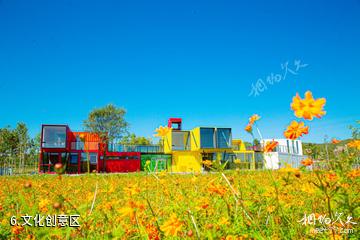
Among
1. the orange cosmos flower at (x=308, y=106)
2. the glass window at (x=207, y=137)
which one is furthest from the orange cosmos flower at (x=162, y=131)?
the glass window at (x=207, y=137)

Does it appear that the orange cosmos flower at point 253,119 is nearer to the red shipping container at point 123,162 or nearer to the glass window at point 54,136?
the glass window at point 54,136

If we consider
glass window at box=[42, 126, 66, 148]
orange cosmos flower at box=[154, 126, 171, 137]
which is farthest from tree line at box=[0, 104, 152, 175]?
orange cosmos flower at box=[154, 126, 171, 137]

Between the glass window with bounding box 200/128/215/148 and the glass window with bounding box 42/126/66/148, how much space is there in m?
12.0

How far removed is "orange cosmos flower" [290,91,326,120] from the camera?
2.89 ft

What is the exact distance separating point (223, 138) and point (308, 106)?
24676 mm

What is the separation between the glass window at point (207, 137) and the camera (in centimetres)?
2486

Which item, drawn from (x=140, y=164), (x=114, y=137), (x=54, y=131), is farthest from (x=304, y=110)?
(x=114, y=137)

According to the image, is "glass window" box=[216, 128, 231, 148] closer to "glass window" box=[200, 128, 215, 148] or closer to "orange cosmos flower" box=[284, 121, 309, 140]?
"glass window" box=[200, 128, 215, 148]

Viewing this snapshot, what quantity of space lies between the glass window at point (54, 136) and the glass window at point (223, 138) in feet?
44.7

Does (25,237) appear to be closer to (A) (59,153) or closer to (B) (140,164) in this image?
(A) (59,153)

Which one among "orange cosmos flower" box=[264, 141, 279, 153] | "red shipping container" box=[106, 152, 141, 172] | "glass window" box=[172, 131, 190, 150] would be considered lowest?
"red shipping container" box=[106, 152, 141, 172]

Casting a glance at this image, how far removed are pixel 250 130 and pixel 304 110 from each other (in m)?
0.72

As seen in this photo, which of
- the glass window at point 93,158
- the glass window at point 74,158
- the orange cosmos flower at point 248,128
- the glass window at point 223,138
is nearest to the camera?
the orange cosmos flower at point 248,128

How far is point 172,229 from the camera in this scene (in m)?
0.99
